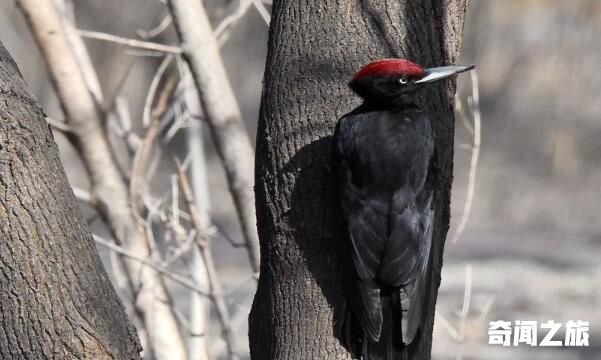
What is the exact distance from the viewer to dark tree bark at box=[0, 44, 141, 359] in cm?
239

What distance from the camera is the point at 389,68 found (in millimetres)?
2760

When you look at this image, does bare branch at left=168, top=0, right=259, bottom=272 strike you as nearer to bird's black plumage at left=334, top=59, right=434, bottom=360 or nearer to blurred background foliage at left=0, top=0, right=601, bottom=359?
bird's black plumage at left=334, top=59, right=434, bottom=360

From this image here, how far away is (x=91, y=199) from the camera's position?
15.6 ft

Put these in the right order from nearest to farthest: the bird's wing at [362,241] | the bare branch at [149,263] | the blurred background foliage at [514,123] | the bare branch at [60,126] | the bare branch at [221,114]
Result: the bird's wing at [362,241] → the bare branch at [221,114] → the bare branch at [149,263] → the bare branch at [60,126] → the blurred background foliage at [514,123]

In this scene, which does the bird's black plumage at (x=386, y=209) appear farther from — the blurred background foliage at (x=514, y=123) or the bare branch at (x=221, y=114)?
the blurred background foliage at (x=514, y=123)

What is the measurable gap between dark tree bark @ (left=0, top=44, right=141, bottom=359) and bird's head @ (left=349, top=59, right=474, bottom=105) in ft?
2.97

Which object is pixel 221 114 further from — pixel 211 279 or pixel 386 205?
pixel 386 205

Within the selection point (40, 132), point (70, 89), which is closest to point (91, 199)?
point (70, 89)

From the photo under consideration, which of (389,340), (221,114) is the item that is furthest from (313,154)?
(221,114)

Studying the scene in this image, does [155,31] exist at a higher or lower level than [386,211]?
higher

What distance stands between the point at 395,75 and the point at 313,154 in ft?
1.15

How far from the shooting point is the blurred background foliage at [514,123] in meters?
8.90

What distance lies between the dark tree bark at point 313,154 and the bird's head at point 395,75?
4 cm

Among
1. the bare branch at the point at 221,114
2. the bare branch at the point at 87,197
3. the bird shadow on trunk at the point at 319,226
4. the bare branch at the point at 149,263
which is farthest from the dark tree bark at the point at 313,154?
the bare branch at the point at 87,197
